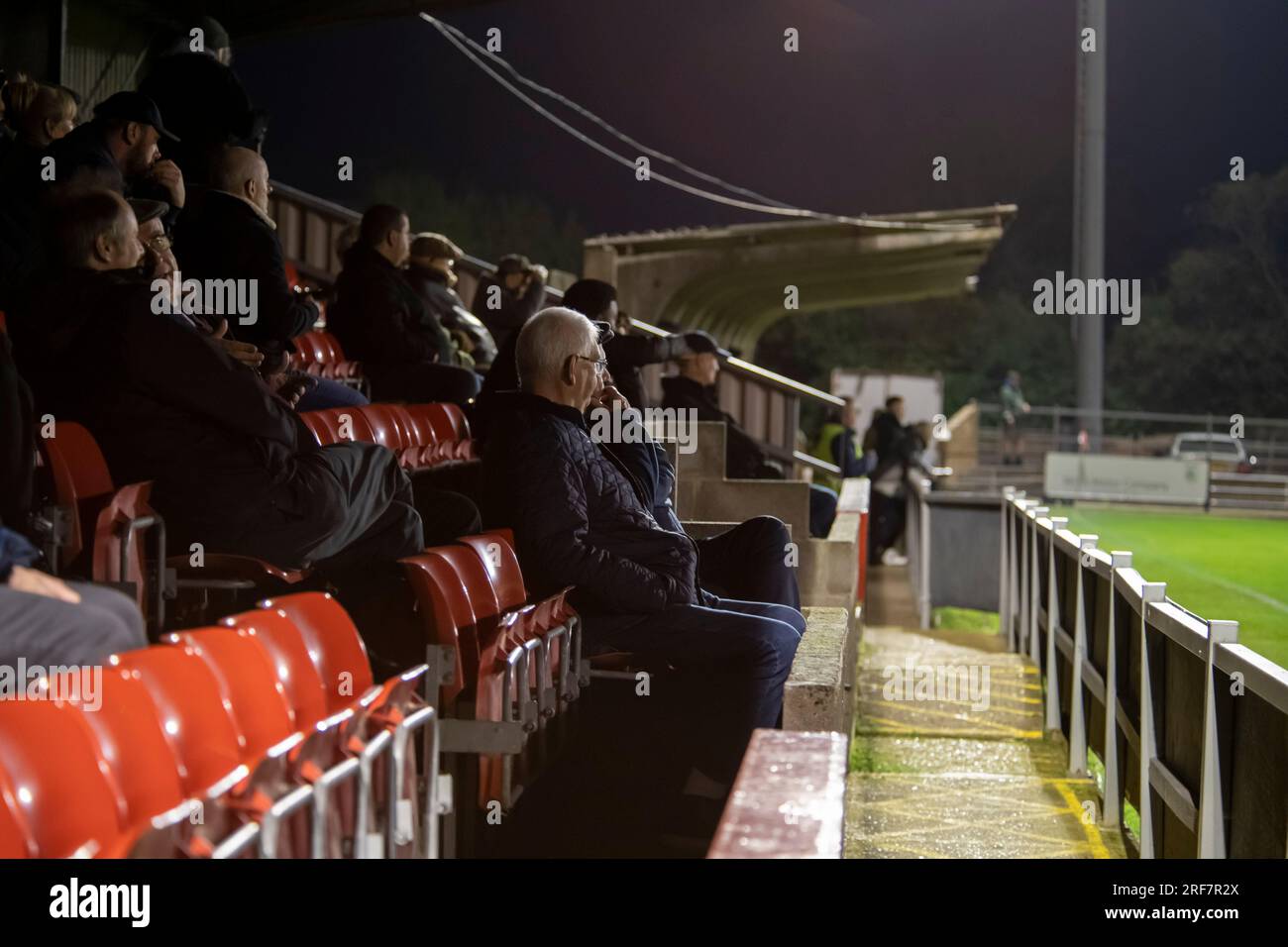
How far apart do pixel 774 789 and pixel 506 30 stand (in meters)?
21.9

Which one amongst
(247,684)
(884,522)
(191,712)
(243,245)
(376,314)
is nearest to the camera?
(191,712)

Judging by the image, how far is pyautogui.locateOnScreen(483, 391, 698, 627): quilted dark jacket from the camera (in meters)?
4.07

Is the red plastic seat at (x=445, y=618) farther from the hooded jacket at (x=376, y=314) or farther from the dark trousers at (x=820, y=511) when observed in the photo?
the dark trousers at (x=820, y=511)

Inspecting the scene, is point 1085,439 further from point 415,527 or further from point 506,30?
point 415,527

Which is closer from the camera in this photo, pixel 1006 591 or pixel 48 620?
pixel 48 620

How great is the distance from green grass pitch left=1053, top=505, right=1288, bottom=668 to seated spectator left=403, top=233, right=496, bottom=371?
5292 mm

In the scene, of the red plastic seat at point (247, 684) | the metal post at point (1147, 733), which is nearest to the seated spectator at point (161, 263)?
the red plastic seat at point (247, 684)

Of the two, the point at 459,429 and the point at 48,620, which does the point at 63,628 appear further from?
the point at 459,429

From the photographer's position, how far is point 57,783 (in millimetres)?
1962

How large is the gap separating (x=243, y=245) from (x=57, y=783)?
9.88 ft

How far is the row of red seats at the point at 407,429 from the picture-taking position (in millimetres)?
5086

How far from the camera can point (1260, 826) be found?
361cm

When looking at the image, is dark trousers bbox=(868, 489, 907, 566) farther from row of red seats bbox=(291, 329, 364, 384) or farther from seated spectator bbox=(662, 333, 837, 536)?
row of red seats bbox=(291, 329, 364, 384)

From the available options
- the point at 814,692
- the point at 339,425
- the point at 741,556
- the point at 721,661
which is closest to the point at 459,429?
the point at 339,425
